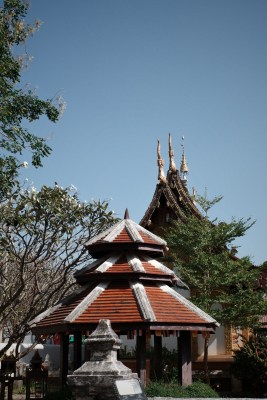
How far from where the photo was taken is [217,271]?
22547mm

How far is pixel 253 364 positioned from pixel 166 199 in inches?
427

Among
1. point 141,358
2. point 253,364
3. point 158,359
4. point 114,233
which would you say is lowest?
point 253,364

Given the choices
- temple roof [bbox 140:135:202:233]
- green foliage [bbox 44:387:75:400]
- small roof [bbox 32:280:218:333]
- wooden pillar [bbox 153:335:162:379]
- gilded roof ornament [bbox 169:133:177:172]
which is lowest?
green foliage [bbox 44:387:75:400]

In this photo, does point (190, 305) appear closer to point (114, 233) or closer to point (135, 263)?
point (135, 263)

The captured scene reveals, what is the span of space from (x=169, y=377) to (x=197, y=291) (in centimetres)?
633

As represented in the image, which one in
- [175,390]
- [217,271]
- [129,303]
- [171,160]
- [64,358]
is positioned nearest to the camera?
[175,390]

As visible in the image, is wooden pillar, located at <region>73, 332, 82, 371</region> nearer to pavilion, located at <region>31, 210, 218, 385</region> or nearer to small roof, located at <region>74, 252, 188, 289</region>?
pavilion, located at <region>31, 210, 218, 385</region>

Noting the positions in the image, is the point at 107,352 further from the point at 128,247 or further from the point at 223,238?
the point at 223,238

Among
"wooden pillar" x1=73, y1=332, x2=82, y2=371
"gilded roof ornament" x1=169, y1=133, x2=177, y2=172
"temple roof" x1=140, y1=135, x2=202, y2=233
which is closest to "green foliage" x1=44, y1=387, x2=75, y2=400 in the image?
"wooden pillar" x1=73, y1=332, x2=82, y2=371

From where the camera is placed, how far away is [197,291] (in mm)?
25016

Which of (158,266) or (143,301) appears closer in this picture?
(143,301)

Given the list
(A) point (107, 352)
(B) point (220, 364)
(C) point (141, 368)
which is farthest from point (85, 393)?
(B) point (220, 364)

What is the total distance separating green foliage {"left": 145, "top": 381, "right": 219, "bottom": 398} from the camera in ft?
51.3

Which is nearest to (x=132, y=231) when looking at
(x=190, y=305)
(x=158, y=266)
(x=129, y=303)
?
(x=158, y=266)
